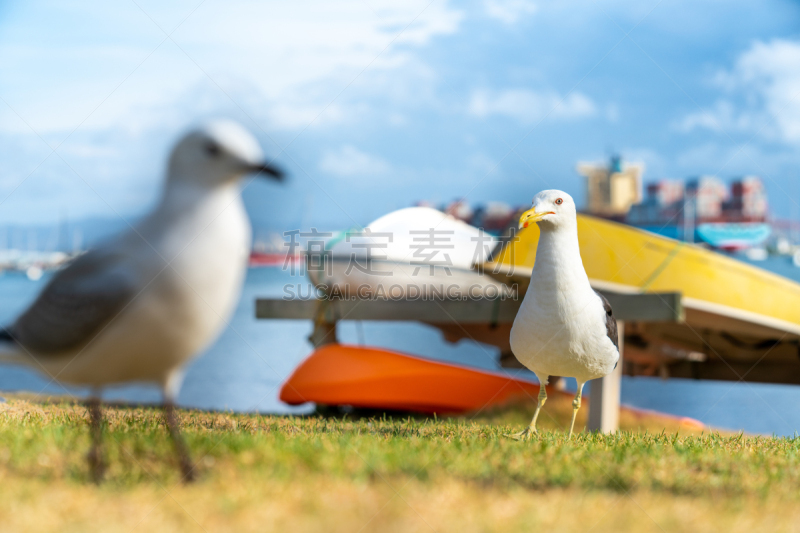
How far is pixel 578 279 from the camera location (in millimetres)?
3848

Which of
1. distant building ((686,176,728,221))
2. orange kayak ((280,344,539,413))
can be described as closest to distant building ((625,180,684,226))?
distant building ((686,176,728,221))

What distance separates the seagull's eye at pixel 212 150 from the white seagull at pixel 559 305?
2.03 m

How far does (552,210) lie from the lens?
12.4ft

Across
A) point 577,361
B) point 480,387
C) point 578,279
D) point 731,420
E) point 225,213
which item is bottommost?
point 731,420

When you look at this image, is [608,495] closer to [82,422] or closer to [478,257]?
[82,422]

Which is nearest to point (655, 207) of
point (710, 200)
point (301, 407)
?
point (710, 200)

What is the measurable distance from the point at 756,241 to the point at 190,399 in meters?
36.0

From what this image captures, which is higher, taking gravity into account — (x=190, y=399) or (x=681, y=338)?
(x=681, y=338)

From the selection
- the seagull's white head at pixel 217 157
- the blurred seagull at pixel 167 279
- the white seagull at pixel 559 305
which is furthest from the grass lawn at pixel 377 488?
the seagull's white head at pixel 217 157

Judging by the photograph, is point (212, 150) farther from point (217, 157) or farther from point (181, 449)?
point (181, 449)

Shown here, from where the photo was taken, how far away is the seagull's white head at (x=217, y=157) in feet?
6.91

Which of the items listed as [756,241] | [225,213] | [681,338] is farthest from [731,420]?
[756,241]

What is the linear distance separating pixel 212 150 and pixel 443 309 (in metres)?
5.83

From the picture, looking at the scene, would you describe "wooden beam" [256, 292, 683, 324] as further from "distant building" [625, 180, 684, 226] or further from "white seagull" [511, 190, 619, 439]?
"distant building" [625, 180, 684, 226]
